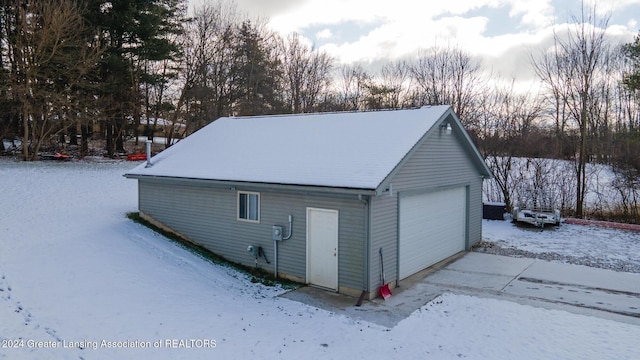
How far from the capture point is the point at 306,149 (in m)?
11.1

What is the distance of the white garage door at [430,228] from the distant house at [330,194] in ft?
0.10

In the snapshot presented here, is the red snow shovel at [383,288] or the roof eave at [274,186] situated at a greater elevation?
the roof eave at [274,186]

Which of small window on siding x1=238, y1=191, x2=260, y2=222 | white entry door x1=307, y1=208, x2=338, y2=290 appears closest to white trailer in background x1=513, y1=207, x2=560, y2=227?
white entry door x1=307, y1=208, x2=338, y2=290

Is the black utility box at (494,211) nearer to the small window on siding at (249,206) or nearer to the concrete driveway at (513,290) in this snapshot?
the concrete driveway at (513,290)

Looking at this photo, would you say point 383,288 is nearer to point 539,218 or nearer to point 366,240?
point 366,240

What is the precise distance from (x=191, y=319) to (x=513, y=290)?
7.07 metres

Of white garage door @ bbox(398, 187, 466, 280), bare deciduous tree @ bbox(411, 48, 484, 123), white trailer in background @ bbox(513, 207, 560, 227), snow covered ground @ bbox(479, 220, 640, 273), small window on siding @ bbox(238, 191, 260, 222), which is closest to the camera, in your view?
white garage door @ bbox(398, 187, 466, 280)

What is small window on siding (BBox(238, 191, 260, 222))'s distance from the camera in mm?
10727

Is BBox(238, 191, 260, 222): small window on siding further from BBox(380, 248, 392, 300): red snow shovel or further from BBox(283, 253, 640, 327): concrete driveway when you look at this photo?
BBox(380, 248, 392, 300): red snow shovel

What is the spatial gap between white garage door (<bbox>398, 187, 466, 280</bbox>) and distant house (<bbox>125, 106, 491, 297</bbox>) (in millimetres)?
30

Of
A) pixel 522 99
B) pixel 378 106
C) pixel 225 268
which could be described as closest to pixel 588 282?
pixel 225 268

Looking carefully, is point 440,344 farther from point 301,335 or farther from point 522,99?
point 522,99

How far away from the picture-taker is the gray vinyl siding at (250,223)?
9164 mm

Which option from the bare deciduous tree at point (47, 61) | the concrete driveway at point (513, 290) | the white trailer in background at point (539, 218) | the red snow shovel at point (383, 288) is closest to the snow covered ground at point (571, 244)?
the white trailer in background at point (539, 218)
